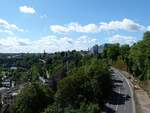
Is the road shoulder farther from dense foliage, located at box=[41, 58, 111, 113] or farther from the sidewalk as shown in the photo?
dense foliage, located at box=[41, 58, 111, 113]

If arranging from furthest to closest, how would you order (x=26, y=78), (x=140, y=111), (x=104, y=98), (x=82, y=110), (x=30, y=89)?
(x=26, y=78) → (x=104, y=98) → (x=30, y=89) → (x=140, y=111) → (x=82, y=110)

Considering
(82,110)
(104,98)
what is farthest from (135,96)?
(82,110)

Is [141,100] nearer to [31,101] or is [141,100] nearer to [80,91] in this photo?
[80,91]

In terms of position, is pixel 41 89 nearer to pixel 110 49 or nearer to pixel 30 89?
pixel 30 89

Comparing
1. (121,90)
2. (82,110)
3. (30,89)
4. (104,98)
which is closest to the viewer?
(82,110)

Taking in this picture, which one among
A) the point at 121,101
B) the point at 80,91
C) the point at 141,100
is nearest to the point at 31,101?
the point at 80,91

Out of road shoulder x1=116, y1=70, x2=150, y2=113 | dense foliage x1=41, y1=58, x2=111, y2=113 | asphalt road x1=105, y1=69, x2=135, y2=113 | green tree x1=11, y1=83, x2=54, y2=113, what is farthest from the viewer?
dense foliage x1=41, y1=58, x2=111, y2=113

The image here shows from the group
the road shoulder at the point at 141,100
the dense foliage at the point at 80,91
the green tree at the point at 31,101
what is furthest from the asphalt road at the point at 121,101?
the green tree at the point at 31,101

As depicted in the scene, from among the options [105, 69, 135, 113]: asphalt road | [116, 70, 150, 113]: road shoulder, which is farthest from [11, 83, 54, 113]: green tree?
[116, 70, 150, 113]: road shoulder

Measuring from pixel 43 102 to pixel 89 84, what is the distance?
756 centimetres

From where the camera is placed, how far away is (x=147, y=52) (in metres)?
72.4

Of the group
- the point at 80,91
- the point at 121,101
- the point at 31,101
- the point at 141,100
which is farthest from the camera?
the point at 141,100

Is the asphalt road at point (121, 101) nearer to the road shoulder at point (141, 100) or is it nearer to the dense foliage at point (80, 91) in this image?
the road shoulder at point (141, 100)

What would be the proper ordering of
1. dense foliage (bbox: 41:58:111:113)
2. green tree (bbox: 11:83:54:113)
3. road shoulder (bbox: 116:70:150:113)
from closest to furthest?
road shoulder (bbox: 116:70:150:113) → green tree (bbox: 11:83:54:113) → dense foliage (bbox: 41:58:111:113)
